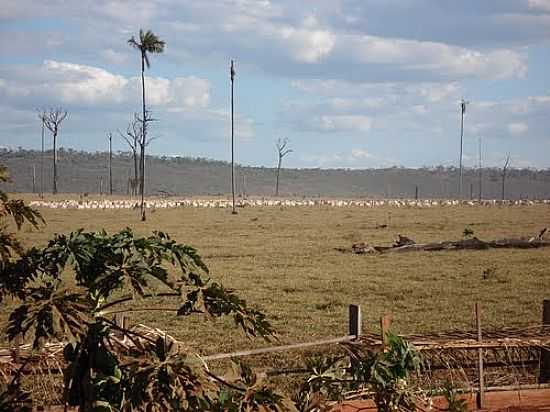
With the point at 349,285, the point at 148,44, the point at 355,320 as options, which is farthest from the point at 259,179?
the point at 355,320

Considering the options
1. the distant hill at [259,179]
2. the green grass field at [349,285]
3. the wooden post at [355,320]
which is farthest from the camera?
the distant hill at [259,179]

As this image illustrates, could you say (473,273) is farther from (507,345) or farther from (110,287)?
(110,287)

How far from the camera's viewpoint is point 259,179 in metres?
144

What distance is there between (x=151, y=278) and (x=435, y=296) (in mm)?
12104

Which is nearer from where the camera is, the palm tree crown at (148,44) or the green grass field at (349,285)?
Result: the green grass field at (349,285)

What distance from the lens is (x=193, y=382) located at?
2592 millimetres

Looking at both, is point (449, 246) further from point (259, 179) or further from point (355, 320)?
point (259, 179)

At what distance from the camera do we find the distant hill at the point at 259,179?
410 feet

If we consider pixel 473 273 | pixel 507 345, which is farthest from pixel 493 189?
→ pixel 507 345

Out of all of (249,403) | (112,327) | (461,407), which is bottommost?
(461,407)

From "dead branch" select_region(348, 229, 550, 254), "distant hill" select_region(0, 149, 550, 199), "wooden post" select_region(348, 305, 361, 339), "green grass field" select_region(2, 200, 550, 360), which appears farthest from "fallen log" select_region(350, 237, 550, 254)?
"distant hill" select_region(0, 149, 550, 199)

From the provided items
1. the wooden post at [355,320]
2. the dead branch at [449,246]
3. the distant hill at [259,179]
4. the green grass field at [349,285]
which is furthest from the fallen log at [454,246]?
the distant hill at [259,179]

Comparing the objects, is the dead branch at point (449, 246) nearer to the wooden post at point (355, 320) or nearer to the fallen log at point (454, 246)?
the fallen log at point (454, 246)

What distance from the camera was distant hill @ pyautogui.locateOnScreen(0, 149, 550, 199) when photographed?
125m
